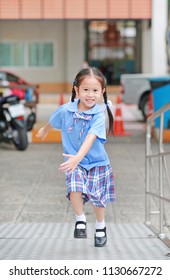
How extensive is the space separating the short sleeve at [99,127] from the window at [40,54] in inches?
1445

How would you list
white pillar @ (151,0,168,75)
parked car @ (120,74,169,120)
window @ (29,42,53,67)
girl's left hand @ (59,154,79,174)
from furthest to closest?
window @ (29,42,53,67) < white pillar @ (151,0,168,75) < parked car @ (120,74,169,120) < girl's left hand @ (59,154,79,174)

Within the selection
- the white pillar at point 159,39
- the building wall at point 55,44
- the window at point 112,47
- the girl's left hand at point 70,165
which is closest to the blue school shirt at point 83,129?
the girl's left hand at point 70,165

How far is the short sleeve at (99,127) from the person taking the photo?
19.3ft

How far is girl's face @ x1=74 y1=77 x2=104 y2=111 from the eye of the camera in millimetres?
5914

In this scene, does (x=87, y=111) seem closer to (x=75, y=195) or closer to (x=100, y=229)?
(x=75, y=195)

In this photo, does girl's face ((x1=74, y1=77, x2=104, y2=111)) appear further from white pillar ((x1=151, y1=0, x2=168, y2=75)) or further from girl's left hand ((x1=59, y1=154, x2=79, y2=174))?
white pillar ((x1=151, y1=0, x2=168, y2=75))

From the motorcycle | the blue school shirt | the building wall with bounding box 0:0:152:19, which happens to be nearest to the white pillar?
the building wall with bounding box 0:0:152:19

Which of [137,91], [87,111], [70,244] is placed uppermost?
[87,111]

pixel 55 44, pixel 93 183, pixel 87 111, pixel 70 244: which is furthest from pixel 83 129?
pixel 55 44

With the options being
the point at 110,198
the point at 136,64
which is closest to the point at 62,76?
the point at 136,64

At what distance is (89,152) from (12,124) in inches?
355

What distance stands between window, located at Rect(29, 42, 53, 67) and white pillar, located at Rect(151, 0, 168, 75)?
18099 mm

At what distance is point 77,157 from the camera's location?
5668 mm
